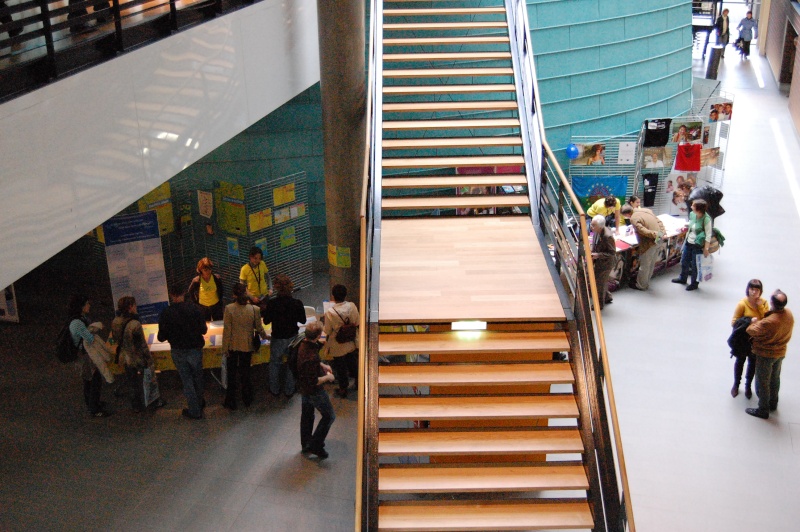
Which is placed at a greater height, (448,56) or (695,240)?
(448,56)

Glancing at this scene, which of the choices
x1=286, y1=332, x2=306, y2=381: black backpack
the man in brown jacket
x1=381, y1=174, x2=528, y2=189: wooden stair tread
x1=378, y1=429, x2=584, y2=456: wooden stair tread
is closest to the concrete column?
x1=381, y1=174, x2=528, y2=189: wooden stair tread

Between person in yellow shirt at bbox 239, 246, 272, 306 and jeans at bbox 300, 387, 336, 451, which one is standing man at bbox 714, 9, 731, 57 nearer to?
person in yellow shirt at bbox 239, 246, 272, 306

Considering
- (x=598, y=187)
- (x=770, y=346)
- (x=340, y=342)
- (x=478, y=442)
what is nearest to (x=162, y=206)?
(x=340, y=342)

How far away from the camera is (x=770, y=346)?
28.0 ft

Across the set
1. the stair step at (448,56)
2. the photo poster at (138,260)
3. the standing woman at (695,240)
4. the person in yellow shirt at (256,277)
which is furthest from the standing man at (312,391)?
→ the standing woman at (695,240)

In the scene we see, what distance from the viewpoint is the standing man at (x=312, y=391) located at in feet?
25.3

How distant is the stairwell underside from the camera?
23.7 feet

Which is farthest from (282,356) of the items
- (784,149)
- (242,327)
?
(784,149)

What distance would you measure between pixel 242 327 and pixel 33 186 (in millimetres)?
3651

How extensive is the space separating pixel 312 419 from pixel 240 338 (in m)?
1.30

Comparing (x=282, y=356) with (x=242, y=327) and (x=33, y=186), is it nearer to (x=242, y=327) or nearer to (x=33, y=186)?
(x=242, y=327)

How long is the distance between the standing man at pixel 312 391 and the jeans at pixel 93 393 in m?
2.36

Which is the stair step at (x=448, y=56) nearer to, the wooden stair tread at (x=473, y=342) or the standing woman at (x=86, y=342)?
the wooden stair tread at (x=473, y=342)

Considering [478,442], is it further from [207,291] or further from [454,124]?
[207,291]
